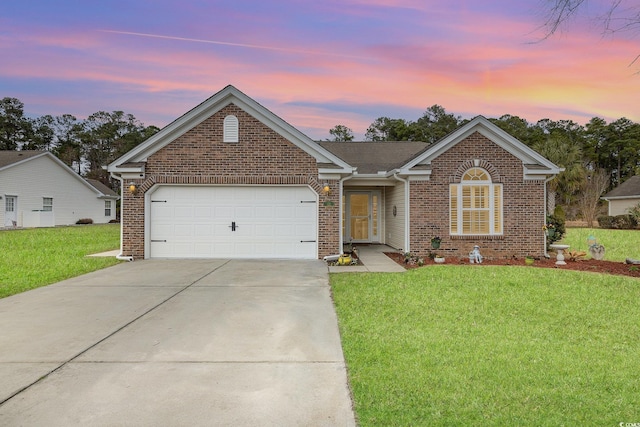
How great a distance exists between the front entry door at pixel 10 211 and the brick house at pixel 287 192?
2059cm

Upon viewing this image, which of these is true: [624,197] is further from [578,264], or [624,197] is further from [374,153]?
[578,264]

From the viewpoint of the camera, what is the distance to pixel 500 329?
510cm

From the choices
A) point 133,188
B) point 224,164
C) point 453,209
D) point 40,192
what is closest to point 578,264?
point 453,209

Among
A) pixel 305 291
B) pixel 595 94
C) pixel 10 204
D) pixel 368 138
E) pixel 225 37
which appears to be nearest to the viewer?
pixel 305 291

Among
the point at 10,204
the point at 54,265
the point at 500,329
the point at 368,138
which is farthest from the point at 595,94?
the point at 368,138

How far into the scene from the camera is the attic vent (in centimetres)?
1169

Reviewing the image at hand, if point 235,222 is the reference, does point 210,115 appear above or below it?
above

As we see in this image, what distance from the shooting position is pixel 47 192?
29344 mm

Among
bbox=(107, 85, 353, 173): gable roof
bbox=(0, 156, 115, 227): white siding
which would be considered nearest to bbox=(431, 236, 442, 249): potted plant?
bbox=(107, 85, 353, 173): gable roof

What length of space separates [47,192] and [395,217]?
93.4ft

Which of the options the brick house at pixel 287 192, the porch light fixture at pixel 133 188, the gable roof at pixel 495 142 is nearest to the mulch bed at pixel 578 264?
the brick house at pixel 287 192

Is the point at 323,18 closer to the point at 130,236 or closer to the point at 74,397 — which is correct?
the point at 130,236

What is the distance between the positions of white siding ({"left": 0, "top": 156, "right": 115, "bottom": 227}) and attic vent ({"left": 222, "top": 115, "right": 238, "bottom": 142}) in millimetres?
23029

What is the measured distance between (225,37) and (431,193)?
9.53 meters
